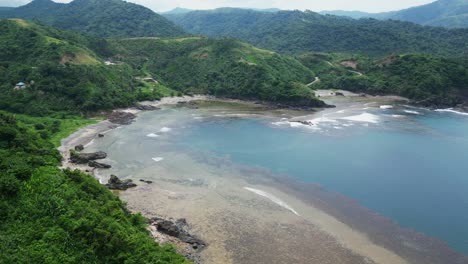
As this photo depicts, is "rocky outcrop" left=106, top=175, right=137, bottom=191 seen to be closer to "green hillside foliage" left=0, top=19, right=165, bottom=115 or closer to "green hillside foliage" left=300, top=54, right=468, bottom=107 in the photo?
"green hillside foliage" left=0, top=19, right=165, bottom=115

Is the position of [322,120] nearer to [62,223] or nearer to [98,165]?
[98,165]

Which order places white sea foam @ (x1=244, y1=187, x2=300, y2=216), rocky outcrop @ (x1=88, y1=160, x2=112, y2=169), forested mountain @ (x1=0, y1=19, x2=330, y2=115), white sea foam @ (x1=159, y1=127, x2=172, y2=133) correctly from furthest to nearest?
forested mountain @ (x1=0, y1=19, x2=330, y2=115) → white sea foam @ (x1=159, y1=127, x2=172, y2=133) → rocky outcrop @ (x1=88, y1=160, x2=112, y2=169) → white sea foam @ (x1=244, y1=187, x2=300, y2=216)

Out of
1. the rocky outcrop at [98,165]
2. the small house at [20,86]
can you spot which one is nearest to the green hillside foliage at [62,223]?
the rocky outcrop at [98,165]

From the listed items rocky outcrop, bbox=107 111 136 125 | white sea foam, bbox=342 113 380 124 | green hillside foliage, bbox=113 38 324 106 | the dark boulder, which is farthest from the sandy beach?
green hillside foliage, bbox=113 38 324 106

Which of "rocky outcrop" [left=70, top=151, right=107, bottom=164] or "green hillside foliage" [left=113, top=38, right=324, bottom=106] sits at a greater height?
"green hillside foliage" [left=113, top=38, right=324, bottom=106]

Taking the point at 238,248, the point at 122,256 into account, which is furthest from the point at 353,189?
the point at 122,256

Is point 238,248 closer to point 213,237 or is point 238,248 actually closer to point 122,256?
point 213,237

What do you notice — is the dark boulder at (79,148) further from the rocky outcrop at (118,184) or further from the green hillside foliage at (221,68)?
the green hillside foliage at (221,68)

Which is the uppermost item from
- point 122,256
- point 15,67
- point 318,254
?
point 15,67
